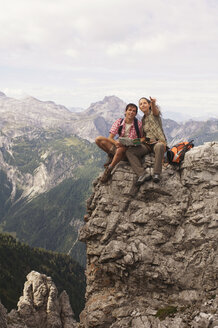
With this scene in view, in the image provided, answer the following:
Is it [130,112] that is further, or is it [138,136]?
[138,136]

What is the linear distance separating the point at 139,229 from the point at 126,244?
1.38 m

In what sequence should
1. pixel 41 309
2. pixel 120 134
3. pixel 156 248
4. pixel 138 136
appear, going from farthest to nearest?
pixel 41 309, pixel 120 134, pixel 138 136, pixel 156 248

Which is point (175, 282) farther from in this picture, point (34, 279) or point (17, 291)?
point (17, 291)

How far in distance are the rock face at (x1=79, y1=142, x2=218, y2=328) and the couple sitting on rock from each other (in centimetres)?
69

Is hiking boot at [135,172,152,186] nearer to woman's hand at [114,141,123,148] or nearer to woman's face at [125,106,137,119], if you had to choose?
woman's hand at [114,141,123,148]

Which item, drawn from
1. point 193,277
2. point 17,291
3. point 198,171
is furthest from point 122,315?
point 17,291

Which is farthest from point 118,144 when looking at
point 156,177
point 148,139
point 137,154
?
point 156,177

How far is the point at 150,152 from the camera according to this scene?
1981 cm

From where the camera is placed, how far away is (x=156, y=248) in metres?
17.5

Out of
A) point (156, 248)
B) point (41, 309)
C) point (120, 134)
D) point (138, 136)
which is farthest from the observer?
point (41, 309)

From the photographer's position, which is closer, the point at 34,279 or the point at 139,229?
the point at 139,229

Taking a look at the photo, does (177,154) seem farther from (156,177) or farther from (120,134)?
(120,134)

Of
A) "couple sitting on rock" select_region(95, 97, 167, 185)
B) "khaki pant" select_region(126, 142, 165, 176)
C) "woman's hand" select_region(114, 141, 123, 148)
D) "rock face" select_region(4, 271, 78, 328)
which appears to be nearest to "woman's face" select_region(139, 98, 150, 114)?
"couple sitting on rock" select_region(95, 97, 167, 185)

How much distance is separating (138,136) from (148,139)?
0.91 metres
